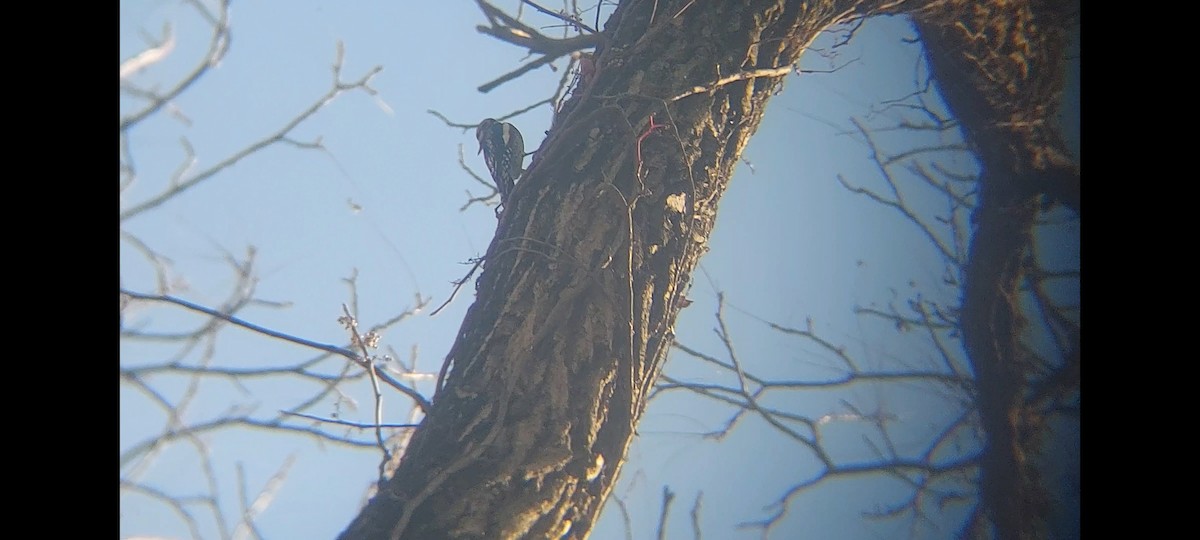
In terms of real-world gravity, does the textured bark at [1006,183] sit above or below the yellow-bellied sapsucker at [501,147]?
below

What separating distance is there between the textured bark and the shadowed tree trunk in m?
0.36

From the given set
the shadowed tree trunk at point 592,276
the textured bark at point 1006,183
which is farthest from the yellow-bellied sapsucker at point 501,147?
the textured bark at point 1006,183

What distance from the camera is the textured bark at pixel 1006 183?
154 centimetres

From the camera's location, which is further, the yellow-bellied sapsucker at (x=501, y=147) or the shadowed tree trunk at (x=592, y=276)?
the yellow-bellied sapsucker at (x=501, y=147)

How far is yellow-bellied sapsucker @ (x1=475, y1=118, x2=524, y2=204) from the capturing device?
158cm

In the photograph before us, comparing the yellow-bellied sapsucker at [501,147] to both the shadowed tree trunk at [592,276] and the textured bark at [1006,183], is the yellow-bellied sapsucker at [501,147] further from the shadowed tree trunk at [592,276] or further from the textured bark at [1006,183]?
the textured bark at [1006,183]

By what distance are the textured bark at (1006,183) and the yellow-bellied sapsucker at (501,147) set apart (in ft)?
3.01

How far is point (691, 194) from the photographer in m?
1.25

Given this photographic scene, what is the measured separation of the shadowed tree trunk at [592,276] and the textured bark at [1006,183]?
357 millimetres

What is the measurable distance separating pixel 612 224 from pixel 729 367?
54cm
